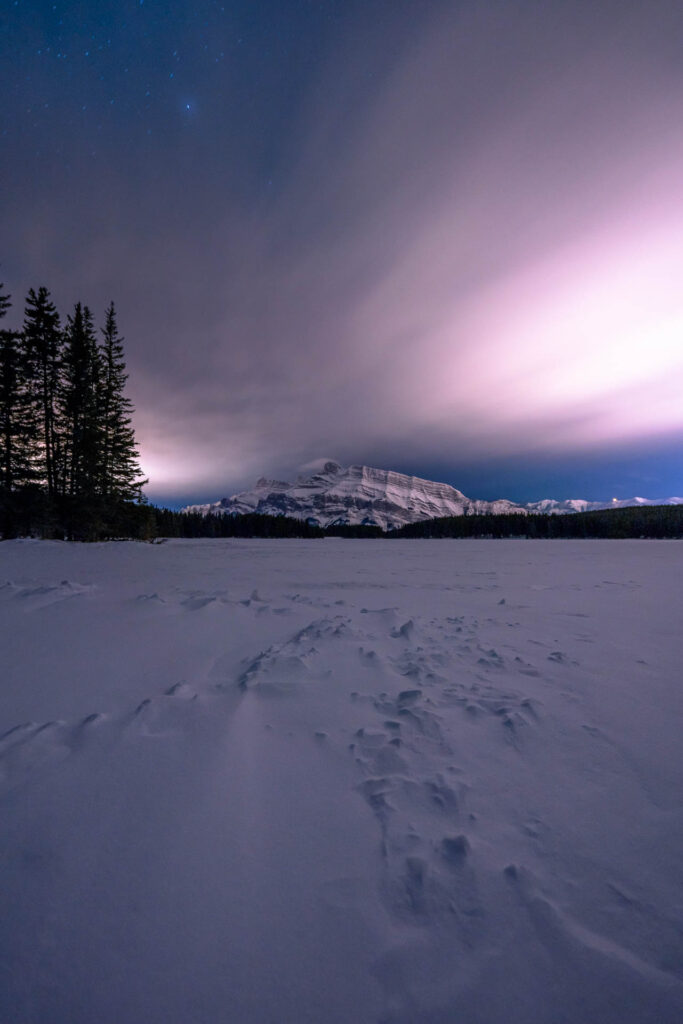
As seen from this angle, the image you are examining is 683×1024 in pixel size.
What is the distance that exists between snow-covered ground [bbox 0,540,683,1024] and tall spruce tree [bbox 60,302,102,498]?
1760 cm

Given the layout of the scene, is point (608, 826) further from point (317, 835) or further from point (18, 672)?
point (18, 672)

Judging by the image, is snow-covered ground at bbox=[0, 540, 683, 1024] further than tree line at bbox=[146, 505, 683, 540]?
No

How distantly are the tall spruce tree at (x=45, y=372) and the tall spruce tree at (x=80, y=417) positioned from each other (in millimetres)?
448

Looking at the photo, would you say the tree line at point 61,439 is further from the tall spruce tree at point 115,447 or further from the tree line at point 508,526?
the tree line at point 508,526

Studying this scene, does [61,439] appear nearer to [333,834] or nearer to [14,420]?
[14,420]

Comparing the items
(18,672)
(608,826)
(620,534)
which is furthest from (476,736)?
(620,534)

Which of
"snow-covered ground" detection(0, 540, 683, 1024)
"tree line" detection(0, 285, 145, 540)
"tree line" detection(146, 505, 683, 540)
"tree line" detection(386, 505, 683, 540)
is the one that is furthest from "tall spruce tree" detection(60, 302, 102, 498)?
"tree line" detection(386, 505, 683, 540)

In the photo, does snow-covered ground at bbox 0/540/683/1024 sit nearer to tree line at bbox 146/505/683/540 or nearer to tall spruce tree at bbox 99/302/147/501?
tall spruce tree at bbox 99/302/147/501

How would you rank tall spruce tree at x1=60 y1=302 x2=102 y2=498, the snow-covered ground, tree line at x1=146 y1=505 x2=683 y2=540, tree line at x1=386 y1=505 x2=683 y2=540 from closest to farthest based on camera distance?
the snow-covered ground → tall spruce tree at x1=60 y1=302 x2=102 y2=498 → tree line at x1=146 y1=505 x2=683 y2=540 → tree line at x1=386 y1=505 x2=683 y2=540

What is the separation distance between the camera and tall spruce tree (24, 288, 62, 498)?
17.2m

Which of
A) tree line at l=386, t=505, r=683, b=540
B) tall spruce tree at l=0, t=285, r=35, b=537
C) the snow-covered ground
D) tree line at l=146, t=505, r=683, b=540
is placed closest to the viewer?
the snow-covered ground

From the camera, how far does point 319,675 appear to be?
325 cm

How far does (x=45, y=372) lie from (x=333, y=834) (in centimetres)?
2370

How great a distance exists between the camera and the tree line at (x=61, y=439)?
16016 mm
